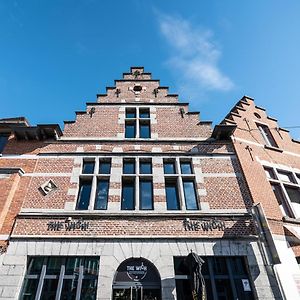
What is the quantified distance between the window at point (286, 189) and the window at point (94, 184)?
6577mm

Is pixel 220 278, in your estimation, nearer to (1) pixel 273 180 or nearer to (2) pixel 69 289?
(2) pixel 69 289

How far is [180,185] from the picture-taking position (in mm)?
9203

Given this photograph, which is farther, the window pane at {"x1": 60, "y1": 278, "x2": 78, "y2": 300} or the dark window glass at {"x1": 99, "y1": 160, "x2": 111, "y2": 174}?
the dark window glass at {"x1": 99, "y1": 160, "x2": 111, "y2": 174}

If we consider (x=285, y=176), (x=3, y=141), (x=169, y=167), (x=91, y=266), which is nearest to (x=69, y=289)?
(x=91, y=266)

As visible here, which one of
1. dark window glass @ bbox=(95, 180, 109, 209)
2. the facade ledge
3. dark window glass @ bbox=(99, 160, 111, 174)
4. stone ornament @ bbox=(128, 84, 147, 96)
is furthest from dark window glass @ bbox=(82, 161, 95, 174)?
stone ornament @ bbox=(128, 84, 147, 96)

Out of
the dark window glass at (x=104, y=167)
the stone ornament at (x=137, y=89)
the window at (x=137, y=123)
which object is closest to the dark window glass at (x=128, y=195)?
the dark window glass at (x=104, y=167)

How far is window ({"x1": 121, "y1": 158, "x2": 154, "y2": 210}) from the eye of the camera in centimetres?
888

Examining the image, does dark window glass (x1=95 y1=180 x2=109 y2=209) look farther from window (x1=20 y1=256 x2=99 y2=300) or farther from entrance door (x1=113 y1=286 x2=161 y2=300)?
entrance door (x1=113 y1=286 x2=161 y2=300)

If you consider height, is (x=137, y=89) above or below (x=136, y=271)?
above

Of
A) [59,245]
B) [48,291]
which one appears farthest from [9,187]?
[48,291]

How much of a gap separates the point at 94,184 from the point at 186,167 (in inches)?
144

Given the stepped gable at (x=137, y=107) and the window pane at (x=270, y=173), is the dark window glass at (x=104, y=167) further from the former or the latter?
the window pane at (x=270, y=173)

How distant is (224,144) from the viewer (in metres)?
10.7

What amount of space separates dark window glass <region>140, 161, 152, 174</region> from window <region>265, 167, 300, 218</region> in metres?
4.87
